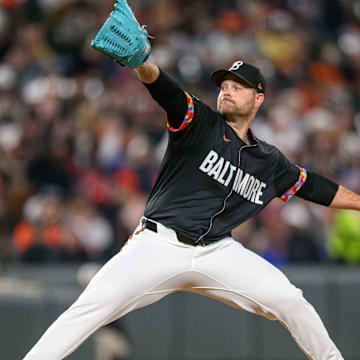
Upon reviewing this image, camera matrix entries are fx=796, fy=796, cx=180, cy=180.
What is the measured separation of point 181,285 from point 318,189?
107cm

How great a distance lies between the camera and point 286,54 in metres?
10.1

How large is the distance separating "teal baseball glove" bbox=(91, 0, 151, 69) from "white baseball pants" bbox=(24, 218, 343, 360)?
0.93 meters

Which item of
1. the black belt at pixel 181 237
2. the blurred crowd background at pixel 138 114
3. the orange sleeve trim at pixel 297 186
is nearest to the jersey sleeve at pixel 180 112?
the black belt at pixel 181 237

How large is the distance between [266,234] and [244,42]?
10.5ft

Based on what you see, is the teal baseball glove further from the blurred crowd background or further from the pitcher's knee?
the blurred crowd background

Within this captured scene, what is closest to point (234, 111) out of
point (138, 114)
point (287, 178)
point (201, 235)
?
point (287, 178)

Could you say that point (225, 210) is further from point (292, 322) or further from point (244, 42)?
point (244, 42)

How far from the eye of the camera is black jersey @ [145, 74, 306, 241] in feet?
13.4

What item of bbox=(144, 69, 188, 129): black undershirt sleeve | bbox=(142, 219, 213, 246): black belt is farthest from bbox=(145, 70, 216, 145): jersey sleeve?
bbox=(142, 219, 213, 246): black belt

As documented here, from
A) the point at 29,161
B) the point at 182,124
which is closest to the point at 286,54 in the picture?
the point at 29,161

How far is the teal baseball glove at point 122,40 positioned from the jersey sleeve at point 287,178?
122 centimetres

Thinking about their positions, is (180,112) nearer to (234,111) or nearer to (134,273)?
(234,111)

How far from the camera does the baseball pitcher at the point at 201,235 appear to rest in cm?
386

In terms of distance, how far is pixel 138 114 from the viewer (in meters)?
8.74
